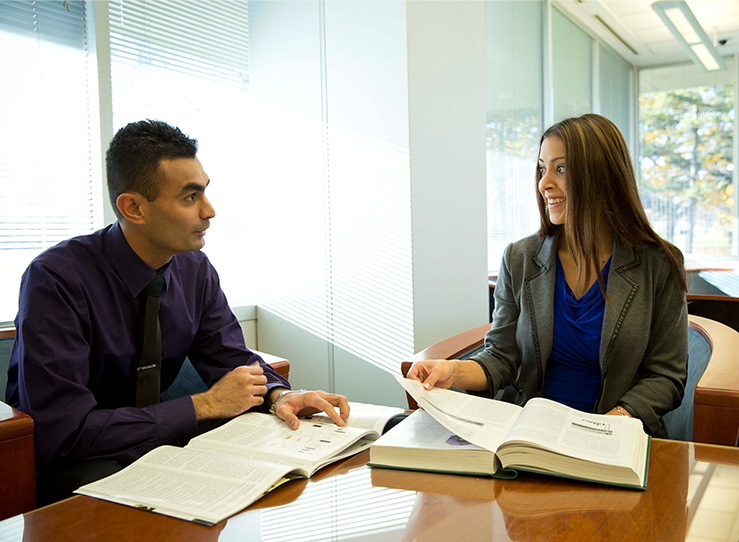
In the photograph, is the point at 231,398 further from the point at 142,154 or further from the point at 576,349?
the point at 576,349

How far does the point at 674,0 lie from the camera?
5.09m

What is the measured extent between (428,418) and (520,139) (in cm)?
426

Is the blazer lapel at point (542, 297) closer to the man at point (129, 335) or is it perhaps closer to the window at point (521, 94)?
the man at point (129, 335)

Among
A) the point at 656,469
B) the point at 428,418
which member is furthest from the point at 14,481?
the point at 656,469

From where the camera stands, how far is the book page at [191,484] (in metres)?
0.87

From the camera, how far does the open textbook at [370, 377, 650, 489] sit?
94 cm

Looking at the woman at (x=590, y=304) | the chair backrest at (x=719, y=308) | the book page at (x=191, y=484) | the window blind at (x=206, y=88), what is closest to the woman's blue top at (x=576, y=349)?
the woman at (x=590, y=304)

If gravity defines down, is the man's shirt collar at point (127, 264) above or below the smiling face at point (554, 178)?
below

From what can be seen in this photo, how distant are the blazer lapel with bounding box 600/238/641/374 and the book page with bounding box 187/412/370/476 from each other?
710 mm

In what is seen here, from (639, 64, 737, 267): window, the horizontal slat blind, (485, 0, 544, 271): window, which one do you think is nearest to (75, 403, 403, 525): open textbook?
the horizontal slat blind

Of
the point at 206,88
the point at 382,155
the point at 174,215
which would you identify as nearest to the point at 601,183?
the point at 174,215

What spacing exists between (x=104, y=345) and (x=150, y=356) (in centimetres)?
12

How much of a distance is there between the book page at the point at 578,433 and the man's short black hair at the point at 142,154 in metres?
1.13

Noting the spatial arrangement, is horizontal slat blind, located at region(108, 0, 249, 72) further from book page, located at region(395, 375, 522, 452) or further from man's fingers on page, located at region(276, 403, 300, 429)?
book page, located at region(395, 375, 522, 452)
